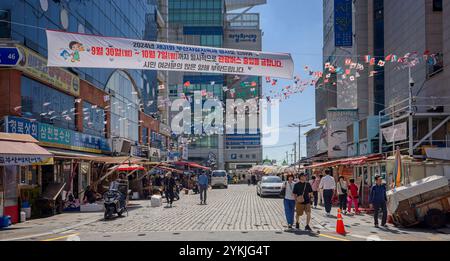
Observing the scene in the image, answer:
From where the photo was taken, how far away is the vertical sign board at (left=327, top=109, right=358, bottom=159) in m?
43.2

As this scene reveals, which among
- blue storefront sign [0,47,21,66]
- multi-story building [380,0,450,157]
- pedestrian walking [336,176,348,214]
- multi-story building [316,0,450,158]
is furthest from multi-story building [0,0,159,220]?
multi-story building [380,0,450,157]

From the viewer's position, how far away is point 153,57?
56.4 feet

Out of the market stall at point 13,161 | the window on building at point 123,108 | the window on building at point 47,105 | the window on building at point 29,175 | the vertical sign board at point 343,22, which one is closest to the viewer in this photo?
the market stall at point 13,161

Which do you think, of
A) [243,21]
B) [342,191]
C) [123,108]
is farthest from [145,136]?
[243,21]

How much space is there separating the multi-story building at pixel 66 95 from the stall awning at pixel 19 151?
5.19 feet

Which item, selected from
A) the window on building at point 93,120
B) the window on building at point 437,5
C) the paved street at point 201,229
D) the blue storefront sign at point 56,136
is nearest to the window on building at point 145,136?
the window on building at point 93,120

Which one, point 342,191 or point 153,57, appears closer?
point 153,57

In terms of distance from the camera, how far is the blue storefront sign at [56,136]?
19781 millimetres

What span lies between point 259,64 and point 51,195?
10.5m

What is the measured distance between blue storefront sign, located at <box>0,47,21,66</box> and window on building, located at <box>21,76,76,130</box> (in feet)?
12.2

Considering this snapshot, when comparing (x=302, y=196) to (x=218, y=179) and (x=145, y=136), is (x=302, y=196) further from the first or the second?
(x=218, y=179)

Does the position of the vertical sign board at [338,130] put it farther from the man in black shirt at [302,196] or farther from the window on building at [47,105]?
the man in black shirt at [302,196]

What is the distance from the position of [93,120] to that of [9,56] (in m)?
14.8
